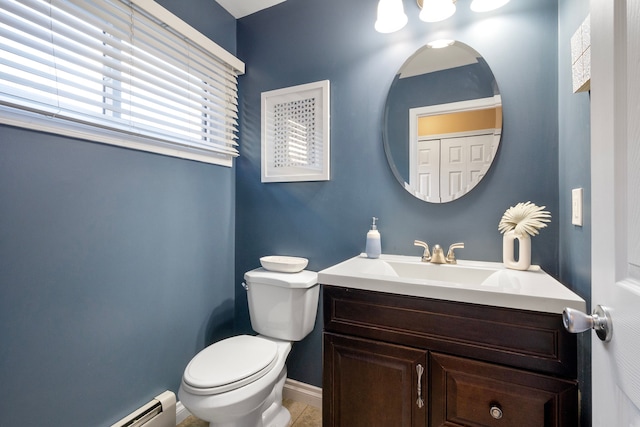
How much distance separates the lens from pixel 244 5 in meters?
1.77

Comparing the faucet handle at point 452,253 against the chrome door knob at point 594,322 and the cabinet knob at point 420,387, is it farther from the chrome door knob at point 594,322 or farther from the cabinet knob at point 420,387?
the chrome door knob at point 594,322

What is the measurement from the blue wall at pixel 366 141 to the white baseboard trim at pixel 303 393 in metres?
0.04

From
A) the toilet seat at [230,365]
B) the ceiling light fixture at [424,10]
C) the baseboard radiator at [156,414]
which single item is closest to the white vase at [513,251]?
the ceiling light fixture at [424,10]

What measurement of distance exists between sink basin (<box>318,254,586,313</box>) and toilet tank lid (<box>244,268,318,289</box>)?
273mm

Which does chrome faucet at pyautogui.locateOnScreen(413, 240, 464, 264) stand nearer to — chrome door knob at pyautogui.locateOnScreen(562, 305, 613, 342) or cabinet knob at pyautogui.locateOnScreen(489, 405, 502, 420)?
cabinet knob at pyautogui.locateOnScreen(489, 405, 502, 420)

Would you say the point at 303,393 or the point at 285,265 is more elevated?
the point at 285,265

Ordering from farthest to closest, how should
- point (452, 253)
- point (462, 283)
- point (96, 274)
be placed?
point (452, 253) → point (96, 274) → point (462, 283)

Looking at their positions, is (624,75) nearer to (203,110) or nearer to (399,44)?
(399,44)

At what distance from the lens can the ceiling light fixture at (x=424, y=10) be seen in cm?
122

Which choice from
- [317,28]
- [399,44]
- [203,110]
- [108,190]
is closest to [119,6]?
[203,110]

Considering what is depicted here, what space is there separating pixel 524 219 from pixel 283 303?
116cm

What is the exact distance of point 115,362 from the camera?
1231 mm

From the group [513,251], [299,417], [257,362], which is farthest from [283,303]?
[513,251]

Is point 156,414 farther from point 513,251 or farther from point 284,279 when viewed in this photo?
point 513,251
